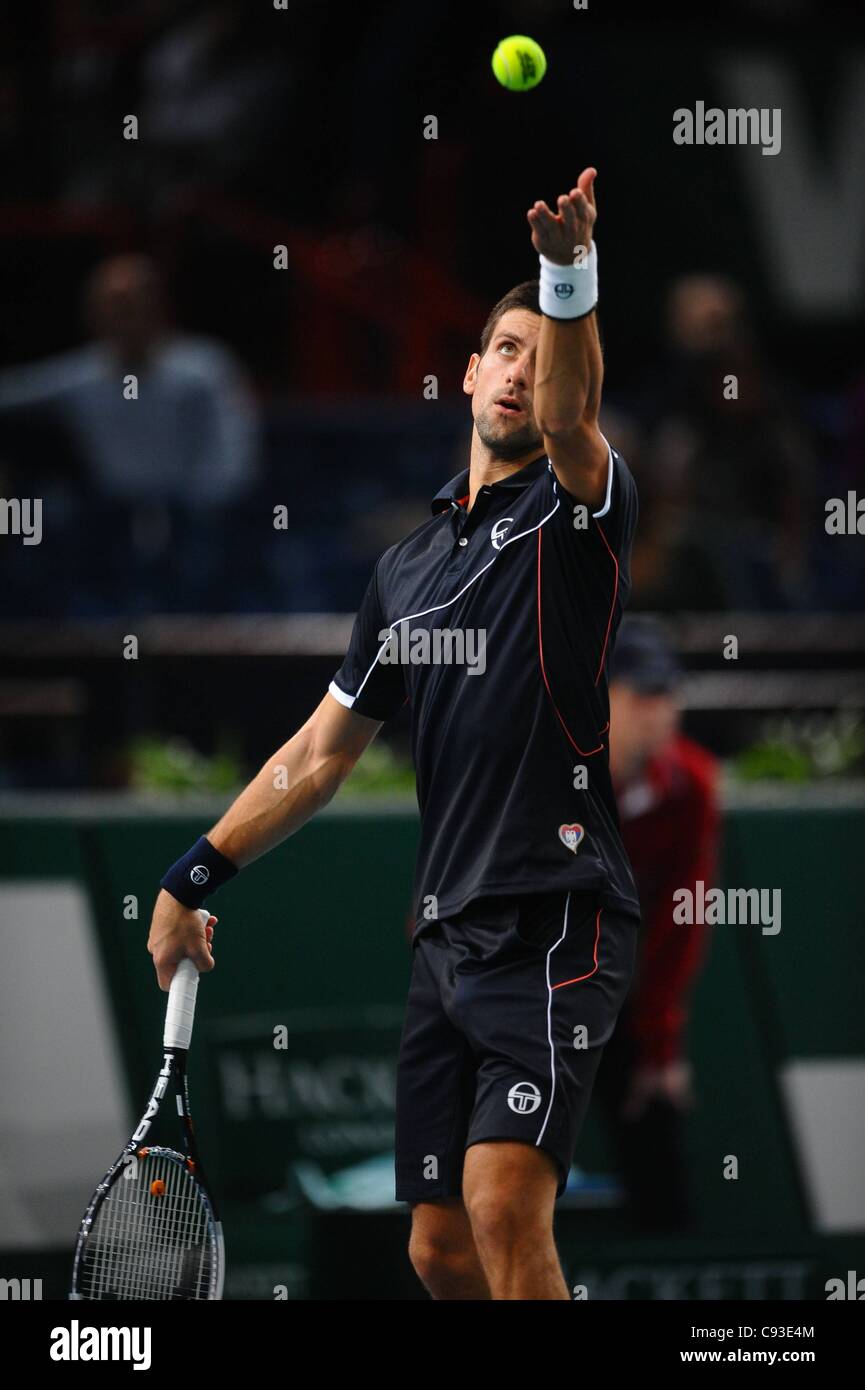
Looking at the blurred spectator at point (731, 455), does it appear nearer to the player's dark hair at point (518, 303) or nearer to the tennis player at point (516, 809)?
the player's dark hair at point (518, 303)

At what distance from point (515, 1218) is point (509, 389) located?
1.69 meters

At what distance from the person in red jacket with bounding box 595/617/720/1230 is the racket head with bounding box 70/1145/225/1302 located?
2.77m

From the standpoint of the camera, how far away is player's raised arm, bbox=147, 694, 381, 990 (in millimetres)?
4750

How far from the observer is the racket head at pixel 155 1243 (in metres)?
4.64

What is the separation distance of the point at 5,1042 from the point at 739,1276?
256 centimetres

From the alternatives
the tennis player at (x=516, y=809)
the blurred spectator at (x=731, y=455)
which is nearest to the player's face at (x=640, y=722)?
the blurred spectator at (x=731, y=455)

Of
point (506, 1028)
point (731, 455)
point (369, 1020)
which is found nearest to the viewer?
point (506, 1028)

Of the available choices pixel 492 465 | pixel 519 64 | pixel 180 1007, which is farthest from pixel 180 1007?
pixel 519 64

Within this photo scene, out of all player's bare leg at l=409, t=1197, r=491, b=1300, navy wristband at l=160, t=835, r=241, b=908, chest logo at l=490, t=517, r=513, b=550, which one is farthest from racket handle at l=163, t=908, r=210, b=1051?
chest logo at l=490, t=517, r=513, b=550

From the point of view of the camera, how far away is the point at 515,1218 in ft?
13.5

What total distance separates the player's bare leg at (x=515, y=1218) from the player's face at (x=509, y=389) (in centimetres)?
147

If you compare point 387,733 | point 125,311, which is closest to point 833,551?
point 387,733

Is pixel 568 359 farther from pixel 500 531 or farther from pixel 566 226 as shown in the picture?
pixel 500 531

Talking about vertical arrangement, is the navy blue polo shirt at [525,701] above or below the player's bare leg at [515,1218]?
above
